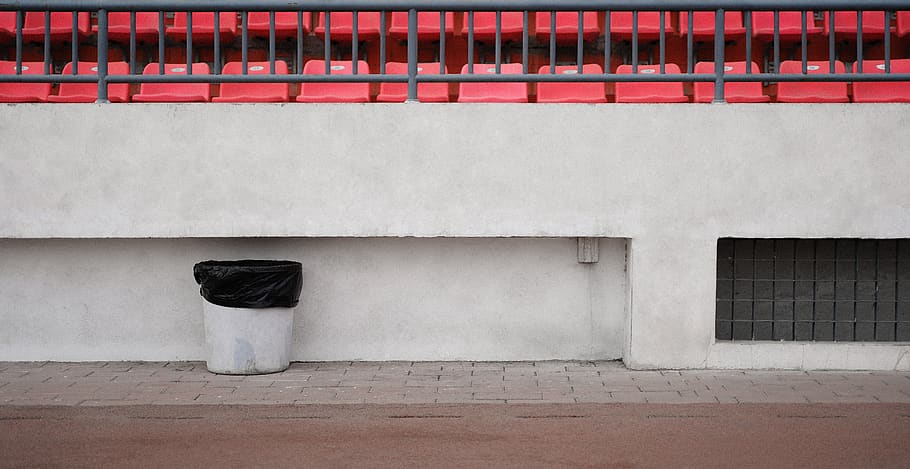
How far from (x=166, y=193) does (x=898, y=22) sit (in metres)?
7.94

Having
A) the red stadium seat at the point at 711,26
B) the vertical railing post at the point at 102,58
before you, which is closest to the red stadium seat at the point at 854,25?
the red stadium seat at the point at 711,26

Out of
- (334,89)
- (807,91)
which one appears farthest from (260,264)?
(807,91)

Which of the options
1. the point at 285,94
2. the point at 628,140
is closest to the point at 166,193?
the point at 285,94

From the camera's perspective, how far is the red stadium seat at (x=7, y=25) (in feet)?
35.8

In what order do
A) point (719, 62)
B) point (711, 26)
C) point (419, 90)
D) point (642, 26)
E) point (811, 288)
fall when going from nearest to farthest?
point (719, 62), point (811, 288), point (419, 90), point (711, 26), point (642, 26)

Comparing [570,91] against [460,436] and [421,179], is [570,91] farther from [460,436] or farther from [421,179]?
[460,436]

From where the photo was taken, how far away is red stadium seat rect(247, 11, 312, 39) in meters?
10.8

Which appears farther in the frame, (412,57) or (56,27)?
(56,27)

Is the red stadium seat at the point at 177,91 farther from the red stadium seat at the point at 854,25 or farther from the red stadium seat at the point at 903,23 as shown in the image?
the red stadium seat at the point at 903,23

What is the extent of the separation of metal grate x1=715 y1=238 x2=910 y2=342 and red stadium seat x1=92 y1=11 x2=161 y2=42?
22.0ft

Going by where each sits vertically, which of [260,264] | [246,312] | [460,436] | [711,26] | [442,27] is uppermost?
[711,26]

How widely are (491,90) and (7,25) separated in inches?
227

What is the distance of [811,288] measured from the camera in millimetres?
8352

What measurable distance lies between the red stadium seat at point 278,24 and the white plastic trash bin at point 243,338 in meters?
4.20
